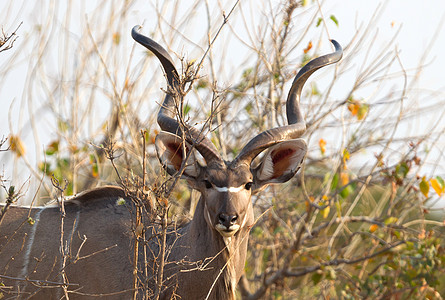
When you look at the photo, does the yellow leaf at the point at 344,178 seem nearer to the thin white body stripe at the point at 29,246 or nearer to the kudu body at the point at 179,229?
the kudu body at the point at 179,229

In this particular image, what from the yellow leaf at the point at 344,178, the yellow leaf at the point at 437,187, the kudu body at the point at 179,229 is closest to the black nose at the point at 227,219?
the kudu body at the point at 179,229

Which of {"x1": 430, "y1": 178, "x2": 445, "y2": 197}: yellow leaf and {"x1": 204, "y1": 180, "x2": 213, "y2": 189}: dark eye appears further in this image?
{"x1": 430, "y1": 178, "x2": 445, "y2": 197}: yellow leaf

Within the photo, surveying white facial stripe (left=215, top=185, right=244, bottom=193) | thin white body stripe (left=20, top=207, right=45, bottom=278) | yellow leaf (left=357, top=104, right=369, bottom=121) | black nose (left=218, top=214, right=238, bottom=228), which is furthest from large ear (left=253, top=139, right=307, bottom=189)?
yellow leaf (left=357, top=104, right=369, bottom=121)

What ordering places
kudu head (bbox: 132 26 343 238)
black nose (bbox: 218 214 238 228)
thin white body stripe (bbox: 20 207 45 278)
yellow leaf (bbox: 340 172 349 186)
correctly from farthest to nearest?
yellow leaf (bbox: 340 172 349 186), thin white body stripe (bbox: 20 207 45 278), kudu head (bbox: 132 26 343 238), black nose (bbox: 218 214 238 228)

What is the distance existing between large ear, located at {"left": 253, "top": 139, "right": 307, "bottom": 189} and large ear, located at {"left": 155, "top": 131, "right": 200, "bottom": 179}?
39 cm

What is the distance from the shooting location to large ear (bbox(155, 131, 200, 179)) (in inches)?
138

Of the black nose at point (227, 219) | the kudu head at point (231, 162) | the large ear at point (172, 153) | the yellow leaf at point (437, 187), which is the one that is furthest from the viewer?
the yellow leaf at point (437, 187)

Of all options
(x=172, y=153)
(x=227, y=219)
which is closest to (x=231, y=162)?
(x=172, y=153)

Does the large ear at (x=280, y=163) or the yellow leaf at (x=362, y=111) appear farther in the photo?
the yellow leaf at (x=362, y=111)

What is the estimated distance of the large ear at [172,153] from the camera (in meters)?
3.51

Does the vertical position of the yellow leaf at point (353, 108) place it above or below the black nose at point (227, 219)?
above

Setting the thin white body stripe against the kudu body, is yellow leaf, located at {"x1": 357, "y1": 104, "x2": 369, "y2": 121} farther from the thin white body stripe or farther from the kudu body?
the thin white body stripe

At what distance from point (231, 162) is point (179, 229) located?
0.61 meters

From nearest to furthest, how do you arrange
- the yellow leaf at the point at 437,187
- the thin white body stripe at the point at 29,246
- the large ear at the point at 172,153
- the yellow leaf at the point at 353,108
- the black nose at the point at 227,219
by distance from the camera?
the black nose at the point at 227,219 < the large ear at the point at 172,153 < the thin white body stripe at the point at 29,246 < the yellow leaf at the point at 437,187 < the yellow leaf at the point at 353,108
